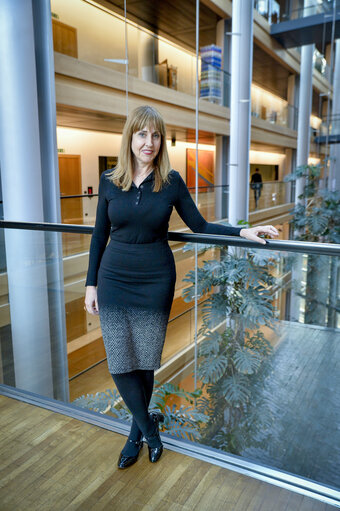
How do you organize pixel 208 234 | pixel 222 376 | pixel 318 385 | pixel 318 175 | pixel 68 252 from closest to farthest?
pixel 208 234 → pixel 318 385 → pixel 222 376 → pixel 68 252 → pixel 318 175

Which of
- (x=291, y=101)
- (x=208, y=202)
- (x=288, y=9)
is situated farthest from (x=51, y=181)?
(x=291, y=101)

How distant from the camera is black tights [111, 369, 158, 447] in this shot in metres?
1.89

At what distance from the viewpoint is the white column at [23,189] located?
3.51m

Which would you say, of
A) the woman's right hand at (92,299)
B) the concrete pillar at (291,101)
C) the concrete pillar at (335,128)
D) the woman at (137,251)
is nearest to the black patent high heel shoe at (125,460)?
the woman at (137,251)

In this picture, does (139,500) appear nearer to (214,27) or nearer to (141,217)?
(141,217)

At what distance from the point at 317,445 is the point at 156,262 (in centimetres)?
139

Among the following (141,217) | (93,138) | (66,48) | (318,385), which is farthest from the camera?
(93,138)

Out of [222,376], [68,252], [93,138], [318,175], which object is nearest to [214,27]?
[93,138]

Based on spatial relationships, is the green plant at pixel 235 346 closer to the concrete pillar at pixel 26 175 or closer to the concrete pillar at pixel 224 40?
the concrete pillar at pixel 26 175

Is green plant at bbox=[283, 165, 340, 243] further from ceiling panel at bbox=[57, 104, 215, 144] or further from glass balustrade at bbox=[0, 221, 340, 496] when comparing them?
glass balustrade at bbox=[0, 221, 340, 496]

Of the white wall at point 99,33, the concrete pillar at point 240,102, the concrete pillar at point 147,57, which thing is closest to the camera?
the concrete pillar at point 240,102

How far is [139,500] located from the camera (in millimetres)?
1789

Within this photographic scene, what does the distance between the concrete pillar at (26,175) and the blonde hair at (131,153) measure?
1.81 metres

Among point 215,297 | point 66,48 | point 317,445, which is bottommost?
point 317,445
